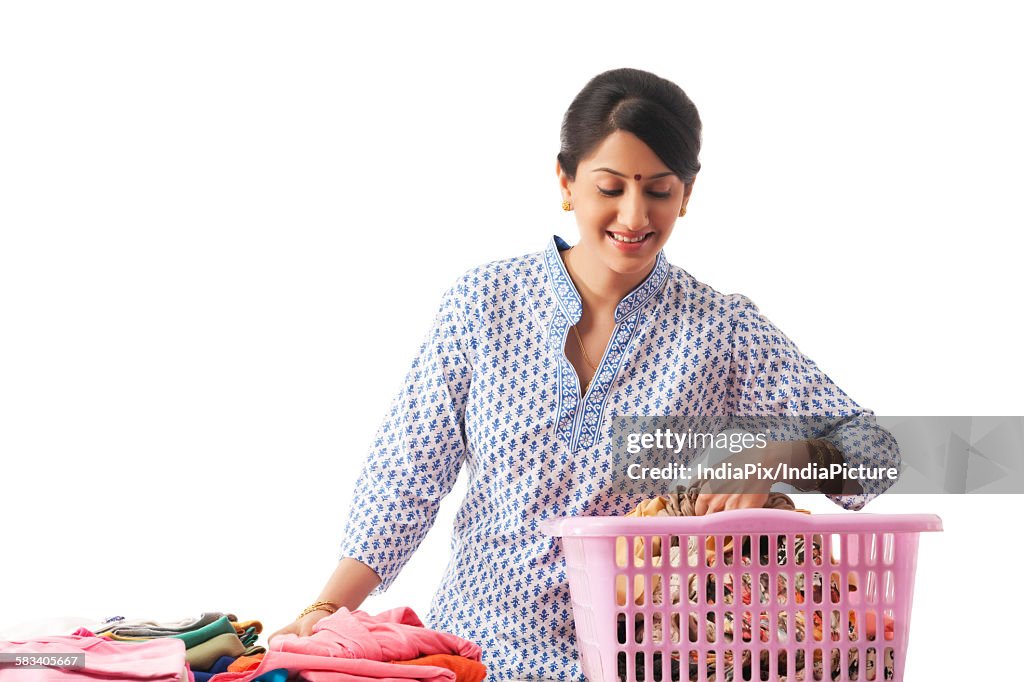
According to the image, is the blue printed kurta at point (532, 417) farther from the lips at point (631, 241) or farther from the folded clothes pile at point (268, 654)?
the folded clothes pile at point (268, 654)

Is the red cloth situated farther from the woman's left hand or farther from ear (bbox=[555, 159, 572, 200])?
ear (bbox=[555, 159, 572, 200])

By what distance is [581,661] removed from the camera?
1710 millimetres

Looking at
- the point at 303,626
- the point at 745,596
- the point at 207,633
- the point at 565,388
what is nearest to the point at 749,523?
the point at 745,596

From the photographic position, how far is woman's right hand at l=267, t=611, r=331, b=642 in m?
1.59

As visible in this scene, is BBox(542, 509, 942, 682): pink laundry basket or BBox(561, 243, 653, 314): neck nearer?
BBox(542, 509, 942, 682): pink laundry basket

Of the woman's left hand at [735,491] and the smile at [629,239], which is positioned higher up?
the smile at [629,239]

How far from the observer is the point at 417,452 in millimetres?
1870

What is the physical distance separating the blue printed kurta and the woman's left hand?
0.25 meters

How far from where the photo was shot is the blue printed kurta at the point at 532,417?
181 cm

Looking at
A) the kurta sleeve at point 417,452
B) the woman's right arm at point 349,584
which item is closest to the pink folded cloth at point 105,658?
the woman's right arm at point 349,584

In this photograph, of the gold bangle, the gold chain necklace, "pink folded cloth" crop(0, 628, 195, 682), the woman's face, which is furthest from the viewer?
the gold chain necklace

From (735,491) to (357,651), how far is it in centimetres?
52

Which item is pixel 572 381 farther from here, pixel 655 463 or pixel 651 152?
pixel 651 152

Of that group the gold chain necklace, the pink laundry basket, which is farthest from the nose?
the pink laundry basket
